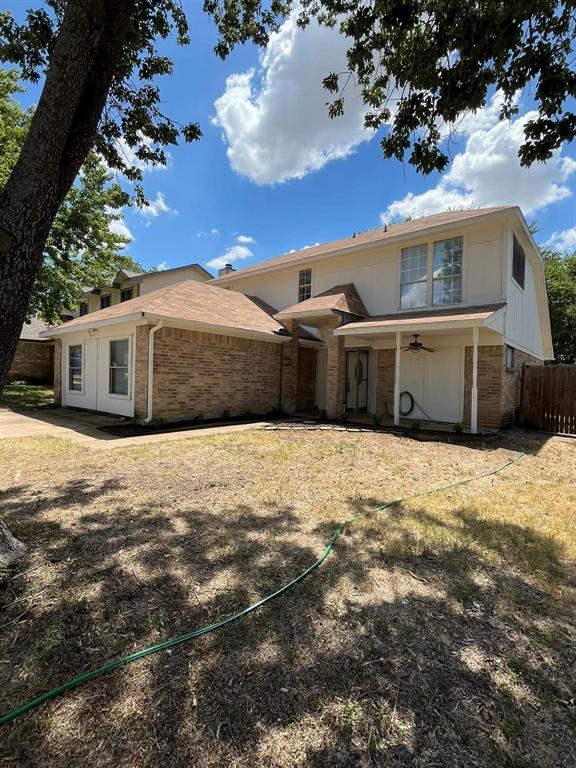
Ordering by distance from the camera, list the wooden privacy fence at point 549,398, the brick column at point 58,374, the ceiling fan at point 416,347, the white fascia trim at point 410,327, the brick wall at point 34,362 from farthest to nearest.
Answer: the brick wall at point 34,362, the brick column at point 58,374, the ceiling fan at point 416,347, the wooden privacy fence at point 549,398, the white fascia trim at point 410,327

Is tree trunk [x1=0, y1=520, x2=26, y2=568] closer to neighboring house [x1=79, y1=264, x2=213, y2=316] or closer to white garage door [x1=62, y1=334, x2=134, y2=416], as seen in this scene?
white garage door [x1=62, y1=334, x2=134, y2=416]

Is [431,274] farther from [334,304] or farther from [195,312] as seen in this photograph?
[195,312]

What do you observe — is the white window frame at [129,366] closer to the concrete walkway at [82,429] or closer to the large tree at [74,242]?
the concrete walkway at [82,429]

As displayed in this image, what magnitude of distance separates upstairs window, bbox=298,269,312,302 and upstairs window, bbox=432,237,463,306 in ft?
16.1

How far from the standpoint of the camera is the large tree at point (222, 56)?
9.14 feet

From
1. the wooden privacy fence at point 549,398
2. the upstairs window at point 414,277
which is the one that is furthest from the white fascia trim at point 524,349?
the upstairs window at point 414,277

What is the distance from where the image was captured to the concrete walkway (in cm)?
786

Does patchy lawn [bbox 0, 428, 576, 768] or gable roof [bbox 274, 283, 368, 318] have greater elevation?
gable roof [bbox 274, 283, 368, 318]

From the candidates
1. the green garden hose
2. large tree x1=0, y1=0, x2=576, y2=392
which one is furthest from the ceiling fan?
the green garden hose

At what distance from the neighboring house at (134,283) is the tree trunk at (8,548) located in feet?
67.5

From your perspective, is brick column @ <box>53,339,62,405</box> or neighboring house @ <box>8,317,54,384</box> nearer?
brick column @ <box>53,339,62,405</box>

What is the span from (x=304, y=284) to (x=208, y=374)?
644 cm

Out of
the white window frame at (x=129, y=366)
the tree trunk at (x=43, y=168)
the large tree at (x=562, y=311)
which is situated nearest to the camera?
the tree trunk at (x=43, y=168)

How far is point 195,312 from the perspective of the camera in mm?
10703
